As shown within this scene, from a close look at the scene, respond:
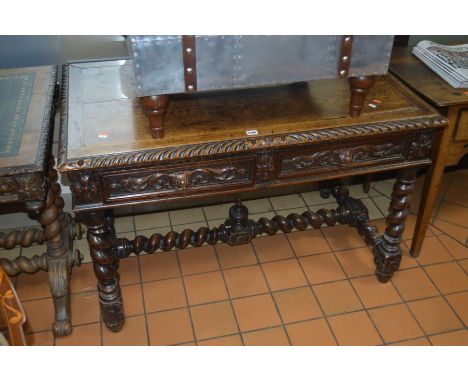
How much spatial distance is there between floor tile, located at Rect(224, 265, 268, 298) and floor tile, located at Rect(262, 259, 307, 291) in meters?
0.04

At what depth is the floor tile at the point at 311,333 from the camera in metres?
2.26

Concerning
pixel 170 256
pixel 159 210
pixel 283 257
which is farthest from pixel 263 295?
pixel 159 210

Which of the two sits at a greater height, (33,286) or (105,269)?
(105,269)

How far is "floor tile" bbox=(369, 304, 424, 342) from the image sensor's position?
7.50 ft

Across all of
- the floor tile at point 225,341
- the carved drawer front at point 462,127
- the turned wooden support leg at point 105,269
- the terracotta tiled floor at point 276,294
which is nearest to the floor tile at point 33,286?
the terracotta tiled floor at point 276,294

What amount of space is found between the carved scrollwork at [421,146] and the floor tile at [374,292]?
77 centimetres

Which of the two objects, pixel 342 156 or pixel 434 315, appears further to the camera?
pixel 434 315

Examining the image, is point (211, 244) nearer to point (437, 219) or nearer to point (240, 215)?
point (240, 215)

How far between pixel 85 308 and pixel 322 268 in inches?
48.8

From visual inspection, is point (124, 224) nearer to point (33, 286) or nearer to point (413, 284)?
point (33, 286)

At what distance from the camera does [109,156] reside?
1705 millimetres

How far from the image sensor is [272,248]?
278 centimetres

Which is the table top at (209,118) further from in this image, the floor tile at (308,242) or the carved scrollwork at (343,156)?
the floor tile at (308,242)

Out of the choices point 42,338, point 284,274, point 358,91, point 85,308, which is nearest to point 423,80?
point 358,91
